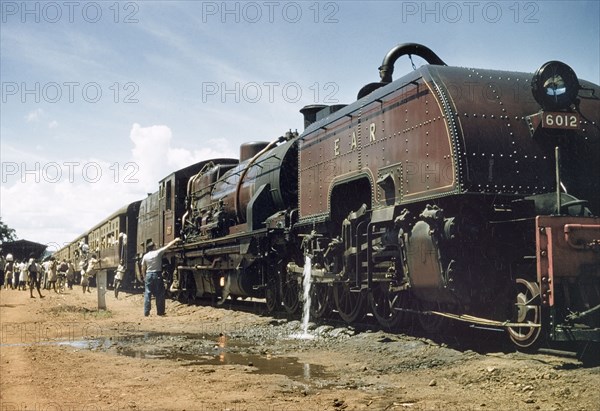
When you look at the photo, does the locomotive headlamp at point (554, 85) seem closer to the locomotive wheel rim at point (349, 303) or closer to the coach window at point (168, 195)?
the locomotive wheel rim at point (349, 303)

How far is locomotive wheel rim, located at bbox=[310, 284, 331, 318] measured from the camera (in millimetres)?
10820

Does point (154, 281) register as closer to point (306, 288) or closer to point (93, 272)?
point (306, 288)

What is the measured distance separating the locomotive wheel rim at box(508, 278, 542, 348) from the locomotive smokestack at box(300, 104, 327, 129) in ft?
22.9

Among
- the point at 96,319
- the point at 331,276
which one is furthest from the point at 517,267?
the point at 96,319

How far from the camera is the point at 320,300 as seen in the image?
11.0 m

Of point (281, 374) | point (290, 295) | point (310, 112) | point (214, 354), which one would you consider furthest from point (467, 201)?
point (310, 112)

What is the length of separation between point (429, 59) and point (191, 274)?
10576mm

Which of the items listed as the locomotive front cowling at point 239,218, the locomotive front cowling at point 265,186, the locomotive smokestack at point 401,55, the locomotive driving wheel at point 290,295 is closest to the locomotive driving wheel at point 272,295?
the locomotive front cowling at point 239,218

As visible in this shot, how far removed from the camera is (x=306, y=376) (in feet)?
20.2

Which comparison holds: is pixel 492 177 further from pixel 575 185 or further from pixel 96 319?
pixel 96 319

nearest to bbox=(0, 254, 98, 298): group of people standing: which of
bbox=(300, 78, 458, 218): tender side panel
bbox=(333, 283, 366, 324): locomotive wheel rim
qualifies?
bbox=(333, 283, 366, 324): locomotive wheel rim

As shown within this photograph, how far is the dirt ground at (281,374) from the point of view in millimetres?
4820

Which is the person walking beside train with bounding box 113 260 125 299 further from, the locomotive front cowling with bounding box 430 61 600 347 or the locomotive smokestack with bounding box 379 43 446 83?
the locomotive front cowling with bounding box 430 61 600 347

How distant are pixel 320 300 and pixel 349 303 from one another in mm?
795
